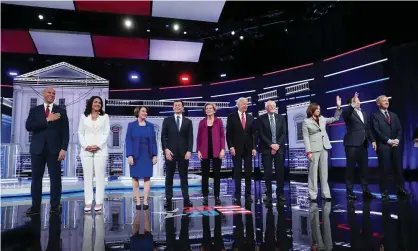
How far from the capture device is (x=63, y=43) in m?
7.44

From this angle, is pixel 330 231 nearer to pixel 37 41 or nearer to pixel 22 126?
pixel 22 126

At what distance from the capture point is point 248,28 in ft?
23.3

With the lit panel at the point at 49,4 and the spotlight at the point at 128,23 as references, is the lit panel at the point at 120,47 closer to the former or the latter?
the spotlight at the point at 128,23

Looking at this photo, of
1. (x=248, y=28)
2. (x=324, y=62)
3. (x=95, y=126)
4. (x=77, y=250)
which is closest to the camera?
(x=77, y=250)

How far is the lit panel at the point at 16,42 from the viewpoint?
6836 millimetres

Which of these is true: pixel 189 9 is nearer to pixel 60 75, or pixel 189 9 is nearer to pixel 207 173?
pixel 60 75

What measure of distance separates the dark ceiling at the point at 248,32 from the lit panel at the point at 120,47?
1.15 ft

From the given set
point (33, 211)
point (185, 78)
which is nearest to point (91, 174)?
point (33, 211)

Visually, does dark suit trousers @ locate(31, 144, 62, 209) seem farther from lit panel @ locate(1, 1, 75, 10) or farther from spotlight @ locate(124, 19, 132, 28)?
spotlight @ locate(124, 19, 132, 28)

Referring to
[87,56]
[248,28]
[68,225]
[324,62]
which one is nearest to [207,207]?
[68,225]

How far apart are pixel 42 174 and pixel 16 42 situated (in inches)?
219

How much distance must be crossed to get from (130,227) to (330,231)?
1.59 m

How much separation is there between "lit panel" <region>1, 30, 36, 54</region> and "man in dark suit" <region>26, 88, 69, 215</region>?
15.2 ft

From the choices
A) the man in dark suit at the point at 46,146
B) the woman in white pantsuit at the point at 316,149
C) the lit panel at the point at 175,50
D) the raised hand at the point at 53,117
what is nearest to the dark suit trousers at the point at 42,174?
the man in dark suit at the point at 46,146
